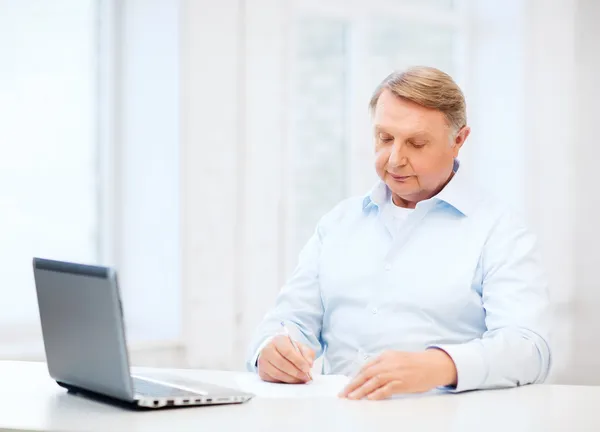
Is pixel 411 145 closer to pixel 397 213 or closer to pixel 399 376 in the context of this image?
pixel 397 213

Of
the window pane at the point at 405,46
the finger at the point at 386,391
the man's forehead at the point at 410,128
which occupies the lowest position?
the finger at the point at 386,391

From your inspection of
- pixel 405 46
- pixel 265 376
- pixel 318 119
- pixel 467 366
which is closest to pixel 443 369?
pixel 467 366

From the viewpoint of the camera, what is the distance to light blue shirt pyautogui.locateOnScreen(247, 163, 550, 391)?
75.6 inches

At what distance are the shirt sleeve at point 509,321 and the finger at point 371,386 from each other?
166 mm

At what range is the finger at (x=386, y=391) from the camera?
1.53 metres

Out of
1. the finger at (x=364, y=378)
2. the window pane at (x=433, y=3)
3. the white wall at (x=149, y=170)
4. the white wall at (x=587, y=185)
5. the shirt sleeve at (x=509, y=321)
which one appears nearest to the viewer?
the finger at (x=364, y=378)

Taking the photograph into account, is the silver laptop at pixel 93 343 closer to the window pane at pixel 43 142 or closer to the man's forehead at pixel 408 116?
the man's forehead at pixel 408 116

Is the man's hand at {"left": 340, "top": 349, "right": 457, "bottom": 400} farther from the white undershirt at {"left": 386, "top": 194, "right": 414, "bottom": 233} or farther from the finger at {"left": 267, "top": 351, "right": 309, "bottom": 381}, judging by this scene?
the white undershirt at {"left": 386, "top": 194, "right": 414, "bottom": 233}

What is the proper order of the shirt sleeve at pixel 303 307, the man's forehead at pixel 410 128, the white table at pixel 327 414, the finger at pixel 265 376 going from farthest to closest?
1. the shirt sleeve at pixel 303 307
2. the man's forehead at pixel 410 128
3. the finger at pixel 265 376
4. the white table at pixel 327 414

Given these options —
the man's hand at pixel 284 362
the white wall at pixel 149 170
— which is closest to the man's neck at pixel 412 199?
the man's hand at pixel 284 362

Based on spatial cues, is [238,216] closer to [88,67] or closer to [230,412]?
[88,67]

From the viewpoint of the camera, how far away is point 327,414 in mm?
1396

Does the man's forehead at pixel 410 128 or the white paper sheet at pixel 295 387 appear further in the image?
the man's forehead at pixel 410 128

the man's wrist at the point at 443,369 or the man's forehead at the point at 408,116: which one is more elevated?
the man's forehead at the point at 408,116
